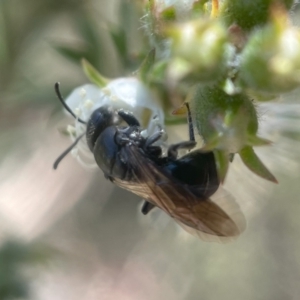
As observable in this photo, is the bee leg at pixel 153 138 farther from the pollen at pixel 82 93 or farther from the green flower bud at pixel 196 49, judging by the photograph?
the green flower bud at pixel 196 49

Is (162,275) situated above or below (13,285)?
below

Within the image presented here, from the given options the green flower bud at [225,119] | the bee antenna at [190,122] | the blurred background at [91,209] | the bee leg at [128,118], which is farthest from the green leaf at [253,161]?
the blurred background at [91,209]

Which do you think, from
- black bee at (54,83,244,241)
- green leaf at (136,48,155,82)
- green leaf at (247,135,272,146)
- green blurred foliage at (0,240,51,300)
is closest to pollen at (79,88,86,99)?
black bee at (54,83,244,241)

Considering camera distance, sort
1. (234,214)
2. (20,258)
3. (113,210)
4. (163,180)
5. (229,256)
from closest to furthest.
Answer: (234,214) < (163,180) < (20,258) < (229,256) < (113,210)

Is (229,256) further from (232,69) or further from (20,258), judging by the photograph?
(232,69)

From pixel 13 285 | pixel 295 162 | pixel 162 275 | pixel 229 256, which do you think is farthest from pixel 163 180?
pixel 162 275

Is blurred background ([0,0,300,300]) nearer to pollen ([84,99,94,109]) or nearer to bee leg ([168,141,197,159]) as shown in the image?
pollen ([84,99,94,109])

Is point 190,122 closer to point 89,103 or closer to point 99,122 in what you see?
point 99,122

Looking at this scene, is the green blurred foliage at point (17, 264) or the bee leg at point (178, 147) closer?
the bee leg at point (178, 147)
